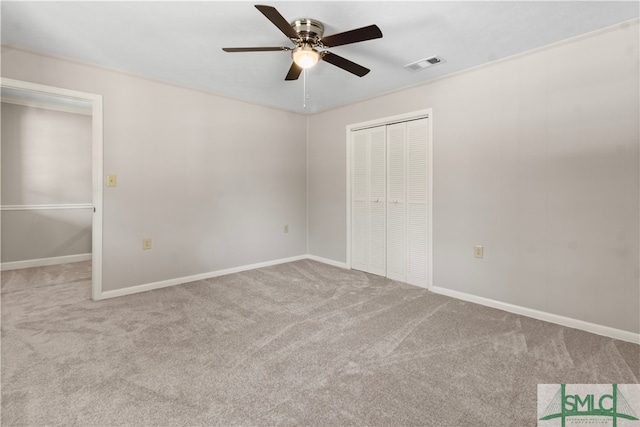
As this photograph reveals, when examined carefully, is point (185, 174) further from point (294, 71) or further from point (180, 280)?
point (294, 71)

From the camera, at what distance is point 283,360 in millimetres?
1978

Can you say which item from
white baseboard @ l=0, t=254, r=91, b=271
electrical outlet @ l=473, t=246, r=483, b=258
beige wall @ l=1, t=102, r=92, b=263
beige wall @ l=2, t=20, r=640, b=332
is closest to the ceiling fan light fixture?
beige wall @ l=2, t=20, r=640, b=332

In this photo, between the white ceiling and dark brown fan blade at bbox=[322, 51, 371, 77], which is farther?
dark brown fan blade at bbox=[322, 51, 371, 77]

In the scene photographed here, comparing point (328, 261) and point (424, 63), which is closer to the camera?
point (424, 63)

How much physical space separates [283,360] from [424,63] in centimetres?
279

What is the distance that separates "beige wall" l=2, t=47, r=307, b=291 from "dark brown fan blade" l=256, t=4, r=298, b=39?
2122 mm

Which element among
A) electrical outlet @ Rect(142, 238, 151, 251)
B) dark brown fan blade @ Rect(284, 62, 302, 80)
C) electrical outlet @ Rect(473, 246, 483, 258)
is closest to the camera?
dark brown fan blade @ Rect(284, 62, 302, 80)

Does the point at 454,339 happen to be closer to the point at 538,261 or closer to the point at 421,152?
the point at 538,261

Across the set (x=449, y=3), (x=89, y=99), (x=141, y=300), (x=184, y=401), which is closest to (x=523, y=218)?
(x=449, y=3)

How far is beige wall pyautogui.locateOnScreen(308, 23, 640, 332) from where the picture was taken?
2.26 m

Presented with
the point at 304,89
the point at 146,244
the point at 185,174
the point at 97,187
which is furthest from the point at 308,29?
the point at 146,244

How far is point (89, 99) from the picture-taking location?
2973 mm

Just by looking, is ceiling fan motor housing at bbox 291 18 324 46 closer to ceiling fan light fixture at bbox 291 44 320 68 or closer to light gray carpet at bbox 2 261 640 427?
ceiling fan light fixture at bbox 291 44 320 68

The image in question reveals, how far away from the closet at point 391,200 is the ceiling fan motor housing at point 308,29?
1.72 m
